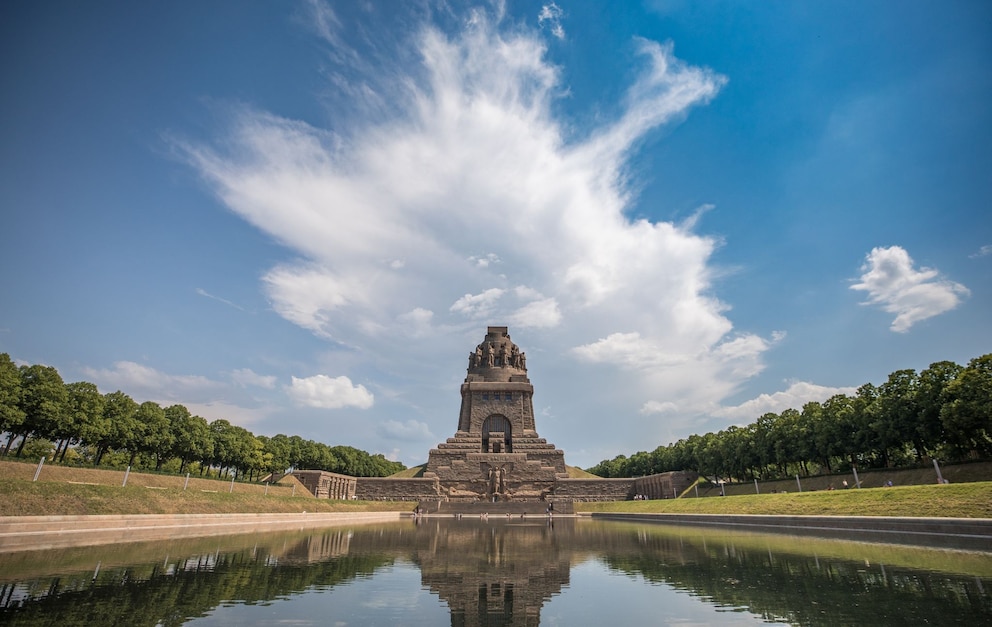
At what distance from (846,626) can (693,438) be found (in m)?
73.3

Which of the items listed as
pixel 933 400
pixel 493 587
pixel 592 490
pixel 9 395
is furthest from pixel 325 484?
pixel 933 400

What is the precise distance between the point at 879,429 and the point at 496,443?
4177cm

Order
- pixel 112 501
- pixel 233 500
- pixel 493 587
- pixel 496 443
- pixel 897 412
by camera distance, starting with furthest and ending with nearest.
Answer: pixel 496 443 < pixel 897 412 < pixel 233 500 < pixel 112 501 < pixel 493 587

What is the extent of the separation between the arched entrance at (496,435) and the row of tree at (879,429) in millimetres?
24946

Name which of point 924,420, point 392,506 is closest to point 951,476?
point 924,420

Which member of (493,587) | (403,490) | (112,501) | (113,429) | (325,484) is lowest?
(493,587)

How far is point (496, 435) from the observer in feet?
225

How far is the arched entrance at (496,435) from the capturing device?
67.6 metres

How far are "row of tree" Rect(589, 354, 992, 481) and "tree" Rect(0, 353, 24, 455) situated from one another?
187 ft

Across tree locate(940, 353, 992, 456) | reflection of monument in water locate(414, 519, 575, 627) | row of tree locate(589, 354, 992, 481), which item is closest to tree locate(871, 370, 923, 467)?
row of tree locate(589, 354, 992, 481)

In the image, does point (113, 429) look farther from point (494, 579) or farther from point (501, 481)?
point (494, 579)

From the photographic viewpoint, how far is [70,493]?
18094mm

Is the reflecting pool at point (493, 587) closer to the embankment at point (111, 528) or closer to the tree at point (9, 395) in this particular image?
the embankment at point (111, 528)

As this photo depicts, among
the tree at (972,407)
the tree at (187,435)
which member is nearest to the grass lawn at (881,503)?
the tree at (972,407)
